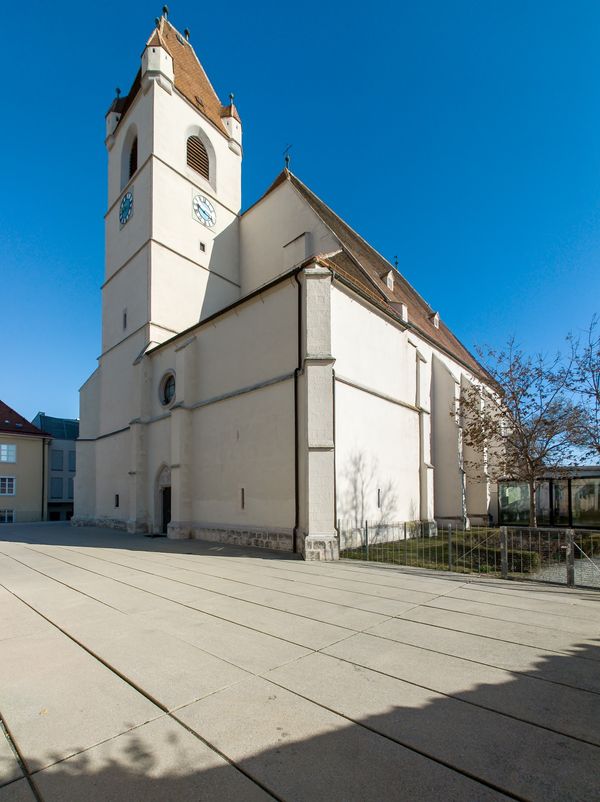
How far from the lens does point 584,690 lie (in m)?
3.89

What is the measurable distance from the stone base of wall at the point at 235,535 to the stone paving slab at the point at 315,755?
1000cm

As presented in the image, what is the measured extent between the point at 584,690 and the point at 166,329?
21.8 meters

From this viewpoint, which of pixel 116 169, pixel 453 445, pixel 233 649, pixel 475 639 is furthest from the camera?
pixel 116 169

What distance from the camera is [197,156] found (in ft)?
84.3

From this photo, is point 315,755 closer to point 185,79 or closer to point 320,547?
point 320,547

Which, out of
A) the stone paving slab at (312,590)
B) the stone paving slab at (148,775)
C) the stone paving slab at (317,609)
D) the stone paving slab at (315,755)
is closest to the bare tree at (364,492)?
the stone paving slab at (312,590)

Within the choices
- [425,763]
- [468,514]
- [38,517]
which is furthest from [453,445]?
[38,517]

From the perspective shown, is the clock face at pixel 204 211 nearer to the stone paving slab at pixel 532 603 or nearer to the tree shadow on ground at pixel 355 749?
the stone paving slab at pixel 532 603

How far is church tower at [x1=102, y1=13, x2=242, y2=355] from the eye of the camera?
897 inches

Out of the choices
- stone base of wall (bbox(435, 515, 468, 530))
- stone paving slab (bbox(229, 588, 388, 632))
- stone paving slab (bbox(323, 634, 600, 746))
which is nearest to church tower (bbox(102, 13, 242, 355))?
stone base of wall (bbox(435, 515, 468, 530))

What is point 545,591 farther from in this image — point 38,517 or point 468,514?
point 38,517

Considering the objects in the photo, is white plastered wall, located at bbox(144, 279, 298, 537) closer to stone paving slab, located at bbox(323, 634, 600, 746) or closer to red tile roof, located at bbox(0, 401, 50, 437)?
stone paving slab, located at bbox(323, 634, 600, 746)

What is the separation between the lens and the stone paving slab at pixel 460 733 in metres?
2.68

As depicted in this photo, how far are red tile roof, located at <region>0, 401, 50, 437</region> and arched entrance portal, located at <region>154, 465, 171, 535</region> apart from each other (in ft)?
74.0
